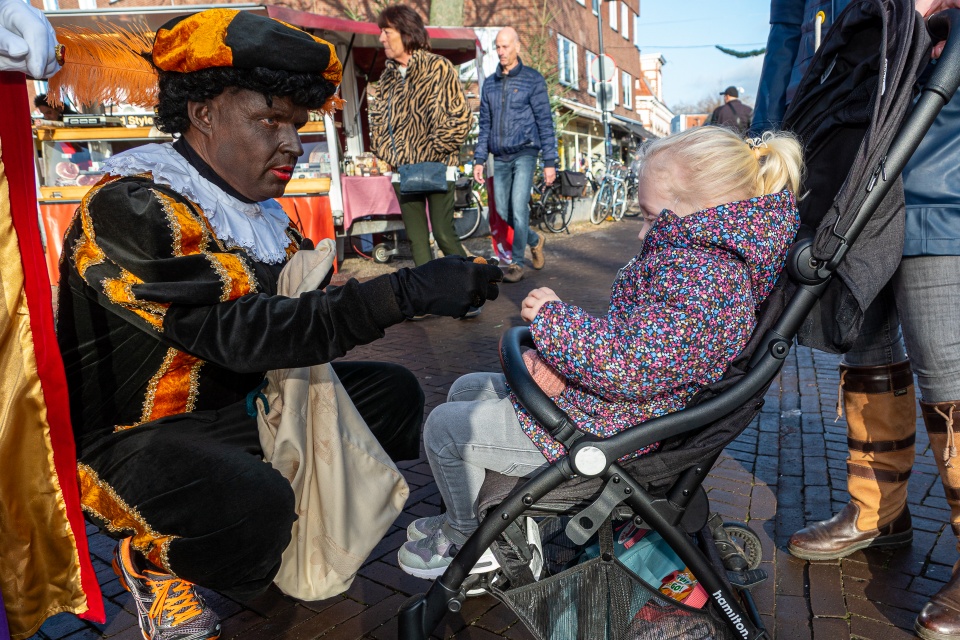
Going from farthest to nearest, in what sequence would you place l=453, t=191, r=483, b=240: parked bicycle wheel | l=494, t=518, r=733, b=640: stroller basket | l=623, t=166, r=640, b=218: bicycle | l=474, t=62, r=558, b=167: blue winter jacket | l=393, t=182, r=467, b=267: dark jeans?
l=623, t=166, r=640, b=218: bicycle < l=453, t=191, r=483, b=240: parked bicycle wheel < l=474, t=62, r=558, b=167: blue winter jacket < l=393, t=182, r=467, b=267: dark jeans < l=494, t=518, r=733, b=640: stroller basket

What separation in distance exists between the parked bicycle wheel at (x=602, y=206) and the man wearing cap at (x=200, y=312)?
1323cm

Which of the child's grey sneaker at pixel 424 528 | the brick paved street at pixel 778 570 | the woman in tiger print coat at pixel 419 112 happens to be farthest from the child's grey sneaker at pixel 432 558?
the woman in tiger print coat at pixel 419 112

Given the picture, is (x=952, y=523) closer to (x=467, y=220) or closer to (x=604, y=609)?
(x=604, y=609)

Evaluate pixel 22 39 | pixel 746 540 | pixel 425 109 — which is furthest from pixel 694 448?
pixel 425 109

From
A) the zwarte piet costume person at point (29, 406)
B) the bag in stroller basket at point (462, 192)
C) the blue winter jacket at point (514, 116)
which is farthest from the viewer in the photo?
the bag in stroller basket at point (462, 192)

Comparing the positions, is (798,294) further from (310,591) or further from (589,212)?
(589,212)

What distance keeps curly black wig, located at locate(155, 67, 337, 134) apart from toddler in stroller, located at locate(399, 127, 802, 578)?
0.91 meters

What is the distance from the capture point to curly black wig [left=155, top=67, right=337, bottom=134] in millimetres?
2035

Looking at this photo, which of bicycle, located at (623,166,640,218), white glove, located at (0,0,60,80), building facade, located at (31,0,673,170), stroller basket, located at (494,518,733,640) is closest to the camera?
white glove, located at (0,0,60,80)

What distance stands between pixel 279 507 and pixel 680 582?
3.37 feet

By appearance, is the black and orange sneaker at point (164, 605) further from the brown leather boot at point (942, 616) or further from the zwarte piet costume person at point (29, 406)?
the brown leather boot at point (942, 616)

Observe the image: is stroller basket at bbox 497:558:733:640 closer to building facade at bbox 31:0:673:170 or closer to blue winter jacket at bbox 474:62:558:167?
blue winter jacket at bbox 474:62:558:167

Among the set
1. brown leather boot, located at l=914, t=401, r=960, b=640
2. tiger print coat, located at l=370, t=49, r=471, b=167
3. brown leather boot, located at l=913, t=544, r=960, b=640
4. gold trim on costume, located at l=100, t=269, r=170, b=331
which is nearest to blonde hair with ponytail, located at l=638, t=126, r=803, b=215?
brown leather boot, located at l=914, t=401, r=960, b=640

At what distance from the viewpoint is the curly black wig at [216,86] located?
2035 millimetres
